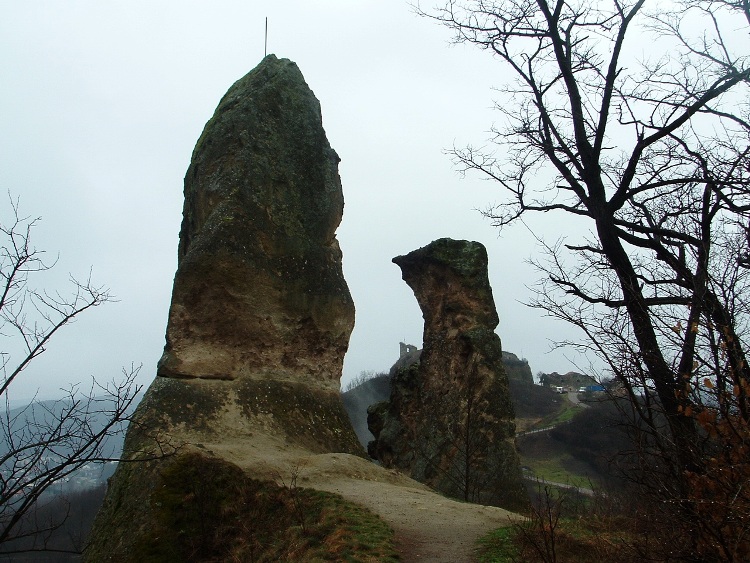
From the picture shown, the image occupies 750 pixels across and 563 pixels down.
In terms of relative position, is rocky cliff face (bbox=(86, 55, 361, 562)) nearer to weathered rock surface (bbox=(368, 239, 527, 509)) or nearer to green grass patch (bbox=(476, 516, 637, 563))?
green grass patch (bbox=(476, 516, 637, 563))

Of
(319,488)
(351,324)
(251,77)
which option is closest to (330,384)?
(351,324)

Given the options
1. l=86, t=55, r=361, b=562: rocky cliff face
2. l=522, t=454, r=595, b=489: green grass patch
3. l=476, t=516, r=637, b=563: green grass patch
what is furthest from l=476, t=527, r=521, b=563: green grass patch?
l=522, t=454, r=595, b=489: green grass patch

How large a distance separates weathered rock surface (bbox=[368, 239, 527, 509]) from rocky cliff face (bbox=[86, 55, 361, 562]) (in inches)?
137

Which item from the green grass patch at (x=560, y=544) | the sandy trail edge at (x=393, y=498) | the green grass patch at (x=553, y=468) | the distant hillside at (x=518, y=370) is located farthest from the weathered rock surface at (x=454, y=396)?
the distant hillside at (x=518, y=370)

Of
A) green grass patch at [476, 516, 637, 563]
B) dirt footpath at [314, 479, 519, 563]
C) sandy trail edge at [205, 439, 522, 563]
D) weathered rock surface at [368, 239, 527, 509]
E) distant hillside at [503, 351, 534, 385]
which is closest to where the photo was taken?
green grass patch at [476, 516, 637, 563]

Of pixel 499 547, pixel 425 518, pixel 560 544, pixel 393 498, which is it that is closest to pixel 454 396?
pixel 393 498

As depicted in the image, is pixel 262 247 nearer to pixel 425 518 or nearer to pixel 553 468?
pixel 425 518

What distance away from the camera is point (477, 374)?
12.8 metres

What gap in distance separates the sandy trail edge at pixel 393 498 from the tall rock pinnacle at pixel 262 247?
154 cm

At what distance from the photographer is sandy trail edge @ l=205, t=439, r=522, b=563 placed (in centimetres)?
572

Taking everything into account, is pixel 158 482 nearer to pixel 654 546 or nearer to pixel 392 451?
pixel 654 546

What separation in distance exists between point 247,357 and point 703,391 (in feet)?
20.3

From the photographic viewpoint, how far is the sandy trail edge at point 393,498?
225 inches

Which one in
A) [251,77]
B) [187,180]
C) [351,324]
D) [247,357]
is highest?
[251,77]
